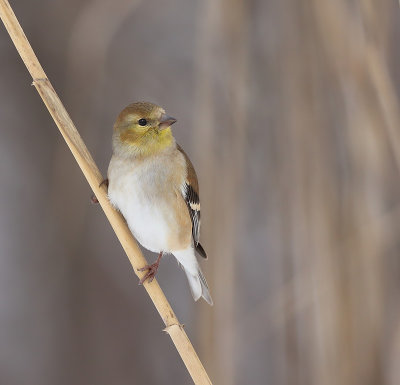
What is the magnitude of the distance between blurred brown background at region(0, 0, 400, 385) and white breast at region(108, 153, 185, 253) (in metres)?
0.15

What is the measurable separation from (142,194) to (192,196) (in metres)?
0.22

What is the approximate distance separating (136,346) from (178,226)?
38.7 inches

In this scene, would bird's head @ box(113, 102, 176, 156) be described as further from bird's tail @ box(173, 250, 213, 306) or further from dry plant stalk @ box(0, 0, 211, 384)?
bird's tail @ box(173, 250, 213, 306)

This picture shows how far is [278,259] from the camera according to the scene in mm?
1939

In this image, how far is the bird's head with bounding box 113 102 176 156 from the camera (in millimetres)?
1647

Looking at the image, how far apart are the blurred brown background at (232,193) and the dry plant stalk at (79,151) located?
16.9 inches

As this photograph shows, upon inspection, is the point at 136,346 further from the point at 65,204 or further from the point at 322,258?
the point at 322,258

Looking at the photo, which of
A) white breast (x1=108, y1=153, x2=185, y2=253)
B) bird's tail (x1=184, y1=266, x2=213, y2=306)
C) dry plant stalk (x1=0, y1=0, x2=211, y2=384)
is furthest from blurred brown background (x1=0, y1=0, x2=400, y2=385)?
dry plant stalk (x1=0, y1=0, x2=211, y2=384)

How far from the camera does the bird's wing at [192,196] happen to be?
181cm

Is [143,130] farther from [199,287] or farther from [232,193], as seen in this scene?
[199,287]

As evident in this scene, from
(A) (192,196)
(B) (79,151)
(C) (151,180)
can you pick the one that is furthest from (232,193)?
(B) (79,151)

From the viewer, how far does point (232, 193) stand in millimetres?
1816

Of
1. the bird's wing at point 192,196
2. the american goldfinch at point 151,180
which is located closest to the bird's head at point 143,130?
the american goldfinch at point 151,180

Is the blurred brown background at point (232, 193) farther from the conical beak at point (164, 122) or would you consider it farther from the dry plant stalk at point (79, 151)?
the dry plant stalk at point (79, 151)
